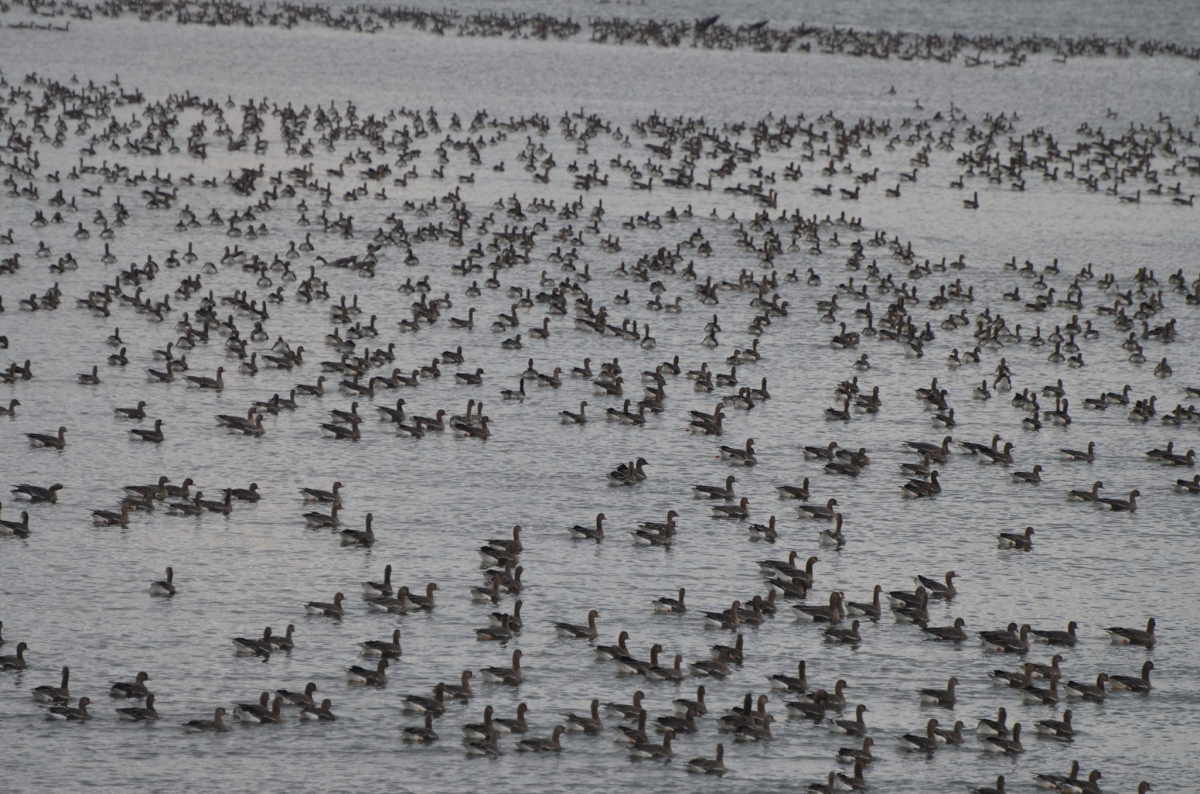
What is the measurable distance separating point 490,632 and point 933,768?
305 inches

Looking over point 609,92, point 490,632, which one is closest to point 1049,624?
point 490,632

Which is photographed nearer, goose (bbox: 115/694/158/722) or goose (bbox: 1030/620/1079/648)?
goose (bbox: 115/694/158/722)

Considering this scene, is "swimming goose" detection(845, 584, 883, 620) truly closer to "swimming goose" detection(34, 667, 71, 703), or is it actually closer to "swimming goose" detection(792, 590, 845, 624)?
"swimming goose" detection(792, 590, 845, 624)

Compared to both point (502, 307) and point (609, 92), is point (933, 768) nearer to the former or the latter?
point (502, 307)

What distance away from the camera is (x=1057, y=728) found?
24.7m

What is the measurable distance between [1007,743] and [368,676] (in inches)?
393

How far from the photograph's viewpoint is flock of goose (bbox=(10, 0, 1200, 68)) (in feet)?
390

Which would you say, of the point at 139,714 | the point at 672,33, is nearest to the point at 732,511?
the point at 139,714

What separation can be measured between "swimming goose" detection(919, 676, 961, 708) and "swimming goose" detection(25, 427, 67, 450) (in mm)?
20357

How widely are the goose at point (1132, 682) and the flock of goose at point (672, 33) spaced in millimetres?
93024

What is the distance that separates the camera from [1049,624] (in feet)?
95.2

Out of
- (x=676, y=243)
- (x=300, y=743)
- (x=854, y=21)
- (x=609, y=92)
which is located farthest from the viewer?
(x=854, y=21)

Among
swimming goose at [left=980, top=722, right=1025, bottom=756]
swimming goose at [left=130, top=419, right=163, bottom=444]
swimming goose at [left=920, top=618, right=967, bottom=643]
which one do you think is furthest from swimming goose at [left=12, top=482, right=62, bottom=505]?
swimming goose at [left=980, top=722, right=1025, bottom=756]

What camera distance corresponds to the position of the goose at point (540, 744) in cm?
2331
